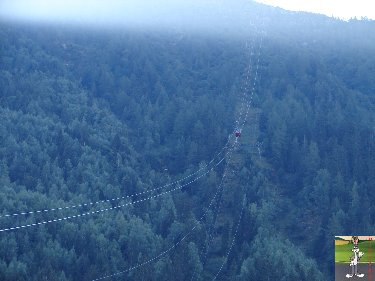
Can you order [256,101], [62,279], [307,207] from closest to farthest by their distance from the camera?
[62,279] → [307,207] → [256,101]

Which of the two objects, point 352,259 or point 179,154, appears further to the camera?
point 179,154

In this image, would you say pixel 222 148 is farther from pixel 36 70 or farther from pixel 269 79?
pixel 36 70

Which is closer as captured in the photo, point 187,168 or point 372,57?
point 187,168

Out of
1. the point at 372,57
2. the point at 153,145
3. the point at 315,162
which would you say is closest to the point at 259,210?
the point at 315,162

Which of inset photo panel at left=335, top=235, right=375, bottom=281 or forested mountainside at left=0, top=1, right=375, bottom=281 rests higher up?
inset photo panel at left=335, top=235, right=375, bottom=281

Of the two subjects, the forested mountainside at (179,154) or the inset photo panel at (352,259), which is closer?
the inset photo panel at (352,259)

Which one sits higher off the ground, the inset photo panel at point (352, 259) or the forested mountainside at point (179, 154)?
the inset photo panel at point (352, 259)

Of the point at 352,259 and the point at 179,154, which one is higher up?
the point at 352,259

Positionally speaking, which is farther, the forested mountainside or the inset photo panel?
the forested mountainside
